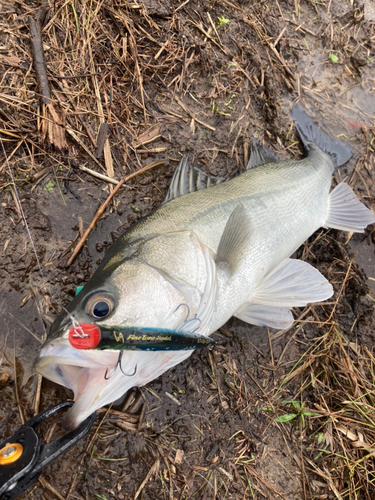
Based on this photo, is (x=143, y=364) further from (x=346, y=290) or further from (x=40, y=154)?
(x=346, y=290)

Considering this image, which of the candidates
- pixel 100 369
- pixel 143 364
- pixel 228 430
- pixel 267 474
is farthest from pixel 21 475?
pixel 267 474

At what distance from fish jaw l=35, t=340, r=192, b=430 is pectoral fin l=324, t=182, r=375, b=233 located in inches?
96.4

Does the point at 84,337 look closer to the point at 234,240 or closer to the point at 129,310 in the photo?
the point at 129,310

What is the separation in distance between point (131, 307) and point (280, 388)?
1.83 m

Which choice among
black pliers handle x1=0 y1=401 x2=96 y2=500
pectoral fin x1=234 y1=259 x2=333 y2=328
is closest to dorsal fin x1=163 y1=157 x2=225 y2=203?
pectoral fin x1=234 y1=259 x2=333 y2=328

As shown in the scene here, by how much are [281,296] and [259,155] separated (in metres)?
1.47

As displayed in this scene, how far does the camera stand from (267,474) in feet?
9.02

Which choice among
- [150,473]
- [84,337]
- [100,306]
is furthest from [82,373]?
[150,473]

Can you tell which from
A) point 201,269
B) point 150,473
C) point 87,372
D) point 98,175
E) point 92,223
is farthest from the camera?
point 98,175

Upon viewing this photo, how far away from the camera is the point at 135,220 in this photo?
293 cm

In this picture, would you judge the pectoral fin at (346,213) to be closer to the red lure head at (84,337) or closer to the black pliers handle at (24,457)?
the red lure head at (84,337)

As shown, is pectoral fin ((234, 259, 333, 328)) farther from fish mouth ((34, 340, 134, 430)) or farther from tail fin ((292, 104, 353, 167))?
tail fin ((292, 104, 353, 167))

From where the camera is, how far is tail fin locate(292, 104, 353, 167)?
3674mm

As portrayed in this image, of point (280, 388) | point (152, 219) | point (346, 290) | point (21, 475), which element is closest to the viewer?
point (21, 475)
